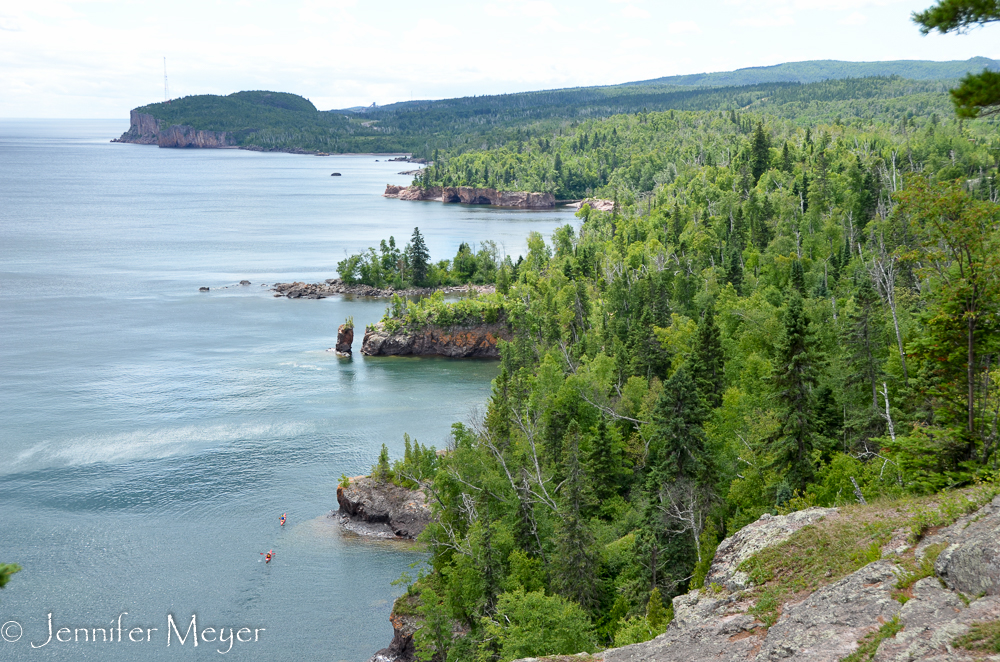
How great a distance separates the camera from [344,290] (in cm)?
12019

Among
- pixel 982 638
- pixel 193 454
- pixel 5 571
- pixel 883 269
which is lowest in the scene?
pixel 193 454

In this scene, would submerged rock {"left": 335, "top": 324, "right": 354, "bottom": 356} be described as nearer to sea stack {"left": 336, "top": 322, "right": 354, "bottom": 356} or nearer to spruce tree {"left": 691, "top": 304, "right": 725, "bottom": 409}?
sea stack {"left": 336, "top": 322, "right": 354, "bottom": 356}

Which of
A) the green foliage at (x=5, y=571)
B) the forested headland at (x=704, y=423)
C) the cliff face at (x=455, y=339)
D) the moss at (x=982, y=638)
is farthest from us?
the cliff face at (x=455, y=339)

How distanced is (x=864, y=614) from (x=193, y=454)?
53.1 metres

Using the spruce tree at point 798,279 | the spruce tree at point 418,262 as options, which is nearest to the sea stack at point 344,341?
the spruce tree at point 418,262

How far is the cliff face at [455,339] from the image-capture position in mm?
91938

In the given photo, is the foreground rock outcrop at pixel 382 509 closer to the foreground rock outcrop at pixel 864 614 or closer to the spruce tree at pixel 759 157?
the foreground rock outcrop at pixel 864 614

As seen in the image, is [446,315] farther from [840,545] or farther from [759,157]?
[840,545]

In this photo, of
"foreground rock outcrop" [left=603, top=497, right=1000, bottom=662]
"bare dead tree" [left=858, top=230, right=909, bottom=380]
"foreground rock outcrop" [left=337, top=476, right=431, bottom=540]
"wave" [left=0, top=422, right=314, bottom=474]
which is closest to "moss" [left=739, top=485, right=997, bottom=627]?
"foreground rock outcrop" [left=603, top=497, right=1000, bottom=662]

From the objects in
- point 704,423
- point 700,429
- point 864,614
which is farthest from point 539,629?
point 704,423
